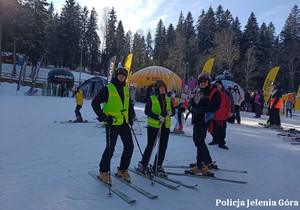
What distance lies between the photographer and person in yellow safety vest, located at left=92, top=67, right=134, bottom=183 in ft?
12.2

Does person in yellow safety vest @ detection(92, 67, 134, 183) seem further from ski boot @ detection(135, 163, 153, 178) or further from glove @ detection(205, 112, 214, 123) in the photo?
glove @ detection(205, 112, 214, 123)

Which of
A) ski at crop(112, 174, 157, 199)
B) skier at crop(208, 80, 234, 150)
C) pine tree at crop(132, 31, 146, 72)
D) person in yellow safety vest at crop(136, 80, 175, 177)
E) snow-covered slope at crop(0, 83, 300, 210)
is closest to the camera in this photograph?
snow-covered slope at crop(0, 83, 300, 210)

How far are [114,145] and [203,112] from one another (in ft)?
5.59

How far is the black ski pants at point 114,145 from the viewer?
12.3ft

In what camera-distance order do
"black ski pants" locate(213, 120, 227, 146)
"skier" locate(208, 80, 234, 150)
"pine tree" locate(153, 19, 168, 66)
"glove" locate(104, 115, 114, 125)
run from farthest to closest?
"pine tree" locate(153, 19, 168, 66), "black ski pants" locate(213, 120, 227, 146), "skier" locate(208, 80, 234, 150), "glove" locate(104, 115, 114, 125)

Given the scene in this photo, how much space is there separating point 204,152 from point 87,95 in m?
Answer: 26.8

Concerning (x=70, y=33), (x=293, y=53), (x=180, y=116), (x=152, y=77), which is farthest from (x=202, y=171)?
(x=70, y=33)

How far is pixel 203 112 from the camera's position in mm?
4137

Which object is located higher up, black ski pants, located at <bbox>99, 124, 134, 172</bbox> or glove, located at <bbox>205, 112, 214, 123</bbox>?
glove, located at <bbox>205, 112, 214, 123</bbox>

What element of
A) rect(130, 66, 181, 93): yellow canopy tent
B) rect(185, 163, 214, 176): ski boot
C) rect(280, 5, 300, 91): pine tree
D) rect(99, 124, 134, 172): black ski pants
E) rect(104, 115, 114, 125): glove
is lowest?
rect(185, 163, 214, 176): ski boot

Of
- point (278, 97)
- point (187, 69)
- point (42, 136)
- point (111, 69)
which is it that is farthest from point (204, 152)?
point (187, 69)

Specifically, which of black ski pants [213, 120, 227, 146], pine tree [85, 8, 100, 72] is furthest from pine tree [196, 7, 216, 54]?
black ski pants [213, 120, 227, 146]

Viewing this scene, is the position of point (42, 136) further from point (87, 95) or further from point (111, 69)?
point (87, 95)

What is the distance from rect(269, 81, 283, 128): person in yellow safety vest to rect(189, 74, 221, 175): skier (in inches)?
291
